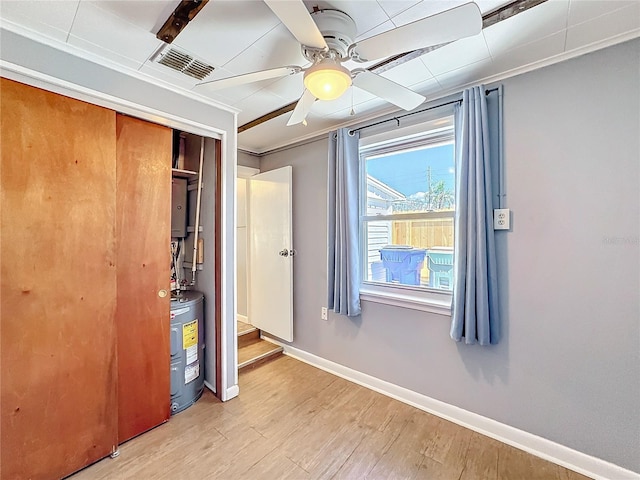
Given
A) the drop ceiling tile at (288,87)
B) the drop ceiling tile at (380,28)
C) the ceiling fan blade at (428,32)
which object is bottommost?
the ceiling fan blade at (428,32)

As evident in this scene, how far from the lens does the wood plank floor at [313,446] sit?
162cm

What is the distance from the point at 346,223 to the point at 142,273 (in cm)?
160

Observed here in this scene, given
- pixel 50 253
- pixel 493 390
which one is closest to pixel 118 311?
pixel 50 253

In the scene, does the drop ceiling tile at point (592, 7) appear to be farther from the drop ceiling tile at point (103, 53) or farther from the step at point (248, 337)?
the step at point (248, 337)

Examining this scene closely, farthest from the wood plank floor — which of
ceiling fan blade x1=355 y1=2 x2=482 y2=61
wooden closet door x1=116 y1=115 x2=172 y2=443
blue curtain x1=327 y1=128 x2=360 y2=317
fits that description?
ceiling fan blade x1=355 y1=2 x2=482 y2=61

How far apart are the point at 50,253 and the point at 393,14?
7.00 ft

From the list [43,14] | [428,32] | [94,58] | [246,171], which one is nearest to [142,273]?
[94,58]

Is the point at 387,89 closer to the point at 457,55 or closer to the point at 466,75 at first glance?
the point at 457,55

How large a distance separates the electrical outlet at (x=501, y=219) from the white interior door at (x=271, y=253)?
1901mm

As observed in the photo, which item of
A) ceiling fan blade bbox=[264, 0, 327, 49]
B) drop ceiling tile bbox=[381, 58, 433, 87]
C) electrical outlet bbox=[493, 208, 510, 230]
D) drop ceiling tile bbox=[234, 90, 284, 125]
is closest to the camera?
ceiling fan blade bbox=[264, 0, 327, 49]

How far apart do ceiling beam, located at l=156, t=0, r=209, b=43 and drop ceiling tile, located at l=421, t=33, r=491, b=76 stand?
47.9 inches

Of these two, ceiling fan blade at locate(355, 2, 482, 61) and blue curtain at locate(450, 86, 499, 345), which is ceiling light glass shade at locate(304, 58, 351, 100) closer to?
ceiling fan blade at locate(355, 2, 482, 61)

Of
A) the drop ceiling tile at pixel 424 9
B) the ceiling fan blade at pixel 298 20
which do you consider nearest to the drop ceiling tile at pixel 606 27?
the drop ceiling tile at pixel 424 9

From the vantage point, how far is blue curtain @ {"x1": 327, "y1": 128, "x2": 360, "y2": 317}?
8.23ft
